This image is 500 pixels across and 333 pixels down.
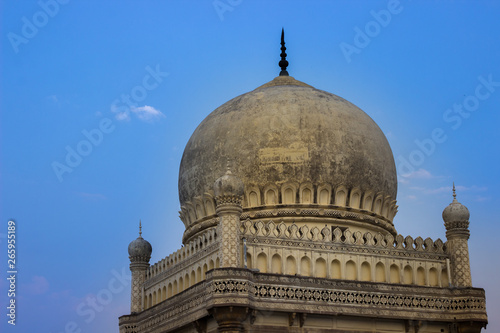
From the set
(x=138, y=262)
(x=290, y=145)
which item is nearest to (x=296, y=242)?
(x=290, y=145)

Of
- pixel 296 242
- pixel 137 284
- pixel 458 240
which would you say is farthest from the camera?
pixel 137 284

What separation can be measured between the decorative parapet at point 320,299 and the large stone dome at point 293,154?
9.46 ft

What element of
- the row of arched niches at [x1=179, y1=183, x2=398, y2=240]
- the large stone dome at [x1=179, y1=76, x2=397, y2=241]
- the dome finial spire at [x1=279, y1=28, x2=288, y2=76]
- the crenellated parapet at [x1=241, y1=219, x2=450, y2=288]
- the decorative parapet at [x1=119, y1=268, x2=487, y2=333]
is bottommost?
the decorative parapet at [x1=119, y1=268, x2=487, y2=333]

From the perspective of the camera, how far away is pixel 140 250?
1038 inches

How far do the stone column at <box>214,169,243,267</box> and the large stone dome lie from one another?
8.48 ft

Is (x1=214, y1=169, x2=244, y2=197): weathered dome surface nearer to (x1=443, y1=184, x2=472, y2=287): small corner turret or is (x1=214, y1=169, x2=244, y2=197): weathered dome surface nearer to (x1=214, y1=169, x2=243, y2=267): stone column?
(x1=214, y1=169, x2=243, y2=267): stone column

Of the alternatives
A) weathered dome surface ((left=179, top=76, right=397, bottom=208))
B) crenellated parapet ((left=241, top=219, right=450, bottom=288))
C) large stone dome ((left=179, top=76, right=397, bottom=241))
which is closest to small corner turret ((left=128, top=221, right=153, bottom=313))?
large stone dome ((left=179, top=76, right=397, bottom=241))

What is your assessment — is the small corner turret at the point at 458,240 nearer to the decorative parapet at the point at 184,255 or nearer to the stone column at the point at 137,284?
the decorative parapet at the point at 184,255

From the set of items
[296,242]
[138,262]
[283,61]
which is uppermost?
[283,61]

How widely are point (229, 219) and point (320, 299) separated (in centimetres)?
307

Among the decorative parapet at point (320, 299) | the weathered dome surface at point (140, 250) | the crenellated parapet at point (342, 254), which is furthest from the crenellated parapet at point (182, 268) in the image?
the crenellated parapet at point (342, 254)

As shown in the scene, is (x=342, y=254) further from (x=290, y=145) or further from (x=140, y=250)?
(x=140, y=250)

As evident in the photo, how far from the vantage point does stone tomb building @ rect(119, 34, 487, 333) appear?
21281mm

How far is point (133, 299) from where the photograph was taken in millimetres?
26125
